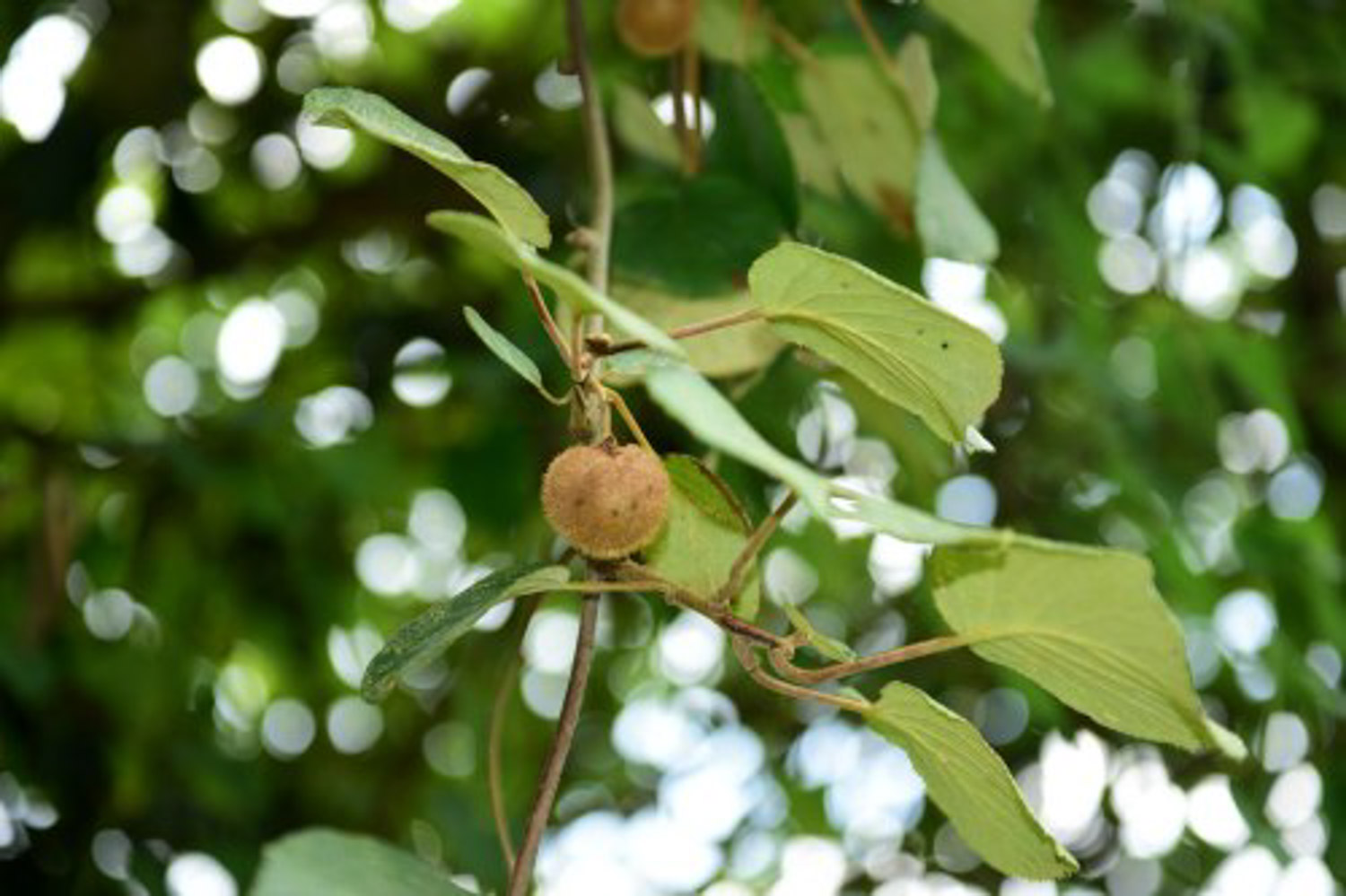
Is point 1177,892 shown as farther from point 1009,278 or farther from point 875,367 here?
point 875,367

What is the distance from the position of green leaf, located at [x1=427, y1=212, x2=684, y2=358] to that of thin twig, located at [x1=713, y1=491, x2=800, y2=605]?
7 cm

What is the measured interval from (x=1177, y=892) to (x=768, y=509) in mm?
929

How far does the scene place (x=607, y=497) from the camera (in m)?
0.52

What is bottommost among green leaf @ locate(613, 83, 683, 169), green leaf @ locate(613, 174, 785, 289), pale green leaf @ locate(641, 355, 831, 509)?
green leaf @ locate(613, 83, 683, 169)

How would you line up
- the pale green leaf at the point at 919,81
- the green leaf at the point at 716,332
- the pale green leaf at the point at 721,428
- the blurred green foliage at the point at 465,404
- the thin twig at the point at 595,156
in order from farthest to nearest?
the blurred green foliage at the point at 465,404 → the pale green leaf at the point at 919,81 → the green leaf at the point at 716,332 → the thin twig at the point at 595,156 → the pale green leaf at the point at 721,428

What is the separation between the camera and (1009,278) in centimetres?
173

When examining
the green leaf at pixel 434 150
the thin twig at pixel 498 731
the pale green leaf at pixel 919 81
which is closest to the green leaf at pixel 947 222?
the pale green leaf at pixel 919 81

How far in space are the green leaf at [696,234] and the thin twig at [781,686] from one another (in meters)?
0.32

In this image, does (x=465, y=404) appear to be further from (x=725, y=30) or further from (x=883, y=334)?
(x=883, y=334)

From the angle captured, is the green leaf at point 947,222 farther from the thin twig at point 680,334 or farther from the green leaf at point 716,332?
the thin twig at point 680,334

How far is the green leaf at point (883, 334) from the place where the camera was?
52cm

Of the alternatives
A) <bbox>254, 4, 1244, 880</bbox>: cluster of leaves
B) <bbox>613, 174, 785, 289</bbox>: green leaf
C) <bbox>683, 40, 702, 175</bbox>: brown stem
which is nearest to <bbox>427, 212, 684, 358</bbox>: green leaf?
<bbox>254, 4, 1244, 880</bbox>: cluster of leaves

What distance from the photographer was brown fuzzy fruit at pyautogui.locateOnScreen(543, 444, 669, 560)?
52 centimetres

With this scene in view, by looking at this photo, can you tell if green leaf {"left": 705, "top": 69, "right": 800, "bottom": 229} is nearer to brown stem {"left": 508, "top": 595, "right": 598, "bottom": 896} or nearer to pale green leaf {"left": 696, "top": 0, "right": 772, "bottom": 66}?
pale green leaf {"left": 696, "top": 0, "right": 772, "bottom": 66}
